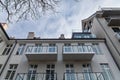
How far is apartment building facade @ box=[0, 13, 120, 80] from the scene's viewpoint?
1213 cm

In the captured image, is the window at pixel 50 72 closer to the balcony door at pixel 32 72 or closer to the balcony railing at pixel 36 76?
the balcony railing at pixel 36 76

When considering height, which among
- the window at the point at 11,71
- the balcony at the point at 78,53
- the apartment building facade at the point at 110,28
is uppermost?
the apartment building facade at the point at 110,28

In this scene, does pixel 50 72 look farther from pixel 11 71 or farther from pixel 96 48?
pixel 96 48

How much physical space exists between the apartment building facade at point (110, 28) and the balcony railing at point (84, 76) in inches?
98.8

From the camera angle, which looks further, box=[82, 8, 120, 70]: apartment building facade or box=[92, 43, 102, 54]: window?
box=[92, 43, 102, 54]: window

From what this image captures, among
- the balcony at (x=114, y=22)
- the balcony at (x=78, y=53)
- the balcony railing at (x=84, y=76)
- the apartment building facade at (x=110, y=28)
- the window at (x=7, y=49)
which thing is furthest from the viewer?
the balcony at (x=114, y=22)

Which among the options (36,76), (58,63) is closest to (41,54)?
(58,63)

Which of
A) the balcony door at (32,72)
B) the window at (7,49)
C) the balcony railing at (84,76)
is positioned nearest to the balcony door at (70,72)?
the balcony railing at (84,76)

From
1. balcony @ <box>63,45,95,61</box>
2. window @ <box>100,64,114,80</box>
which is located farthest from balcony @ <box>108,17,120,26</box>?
window @ <box>100,64,114,80</box>

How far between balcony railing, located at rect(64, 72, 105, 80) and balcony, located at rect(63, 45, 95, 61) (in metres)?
1.78

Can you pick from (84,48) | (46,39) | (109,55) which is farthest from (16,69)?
(109,55)

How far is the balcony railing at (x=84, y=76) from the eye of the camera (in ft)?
38.3

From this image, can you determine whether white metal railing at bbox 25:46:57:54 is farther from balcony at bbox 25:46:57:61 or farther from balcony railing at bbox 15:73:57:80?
balcony railing at bbox 15:73:57:80

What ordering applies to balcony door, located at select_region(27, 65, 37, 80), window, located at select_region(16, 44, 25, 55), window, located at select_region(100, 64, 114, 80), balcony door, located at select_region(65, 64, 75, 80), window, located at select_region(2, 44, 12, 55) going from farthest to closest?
window, located at select_region(2, 44, 12, 55)
window, located at select_region(16, 44, 25, 55)
window, located at select_region(100, 64, 114, 80)
balcony door, located at select_region(27, 65, 37, 80)
balcony door, located at select_region(65, 64, 75, 80)
